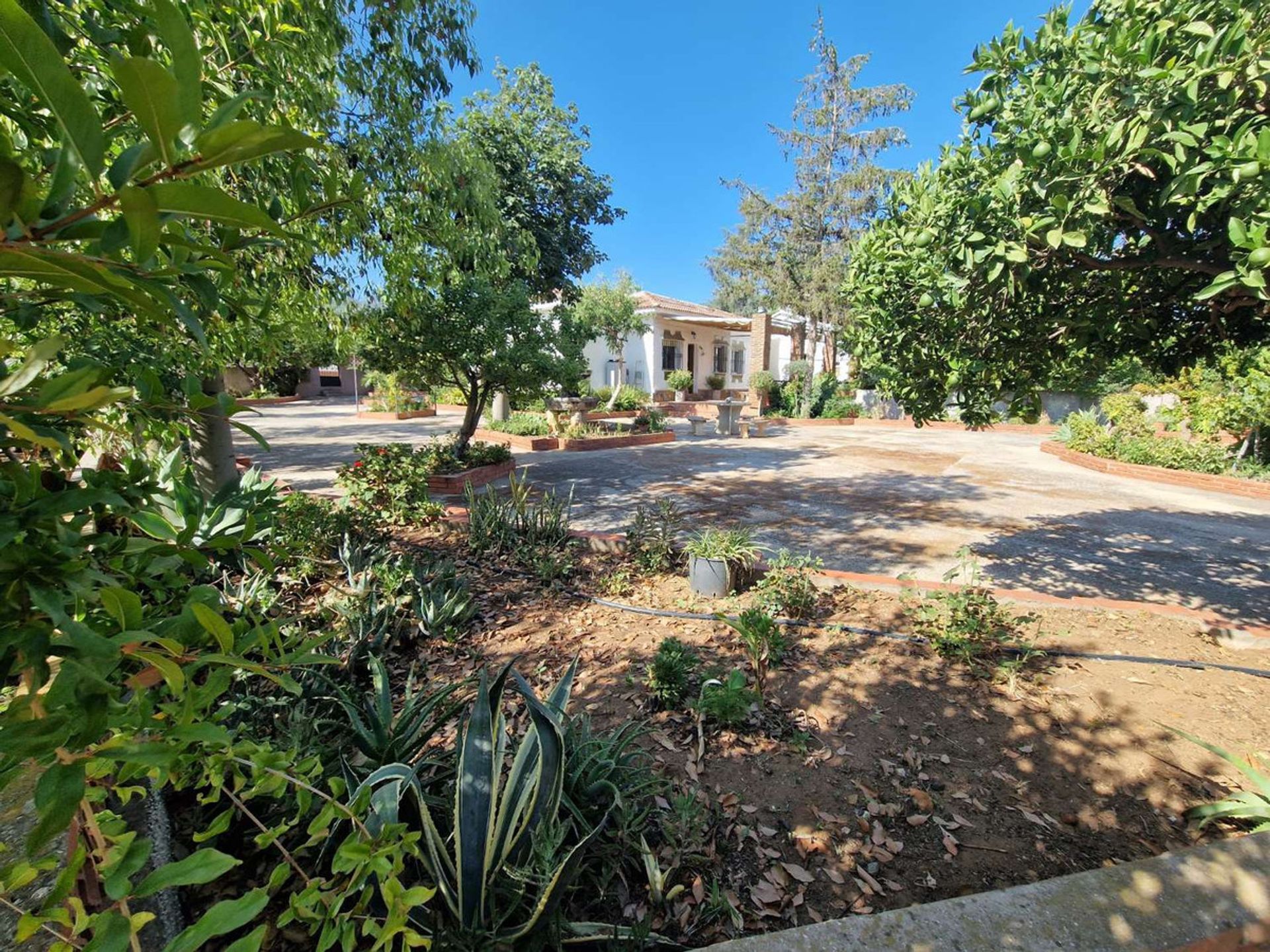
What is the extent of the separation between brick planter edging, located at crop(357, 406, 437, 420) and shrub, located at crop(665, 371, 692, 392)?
9.79 metres

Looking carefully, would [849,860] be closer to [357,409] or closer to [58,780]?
[58,780]

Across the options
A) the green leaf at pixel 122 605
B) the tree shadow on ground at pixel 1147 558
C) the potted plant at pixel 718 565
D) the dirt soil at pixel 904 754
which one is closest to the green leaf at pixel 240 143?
the green leaf at pixel 122 605

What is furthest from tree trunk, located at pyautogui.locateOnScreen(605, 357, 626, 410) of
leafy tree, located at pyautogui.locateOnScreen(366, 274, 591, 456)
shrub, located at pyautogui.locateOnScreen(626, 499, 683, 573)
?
shrub, located at pyautogui.locateOnScreen(626, 499, 683, 573)

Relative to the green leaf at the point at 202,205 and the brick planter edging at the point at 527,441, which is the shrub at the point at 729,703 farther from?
the brick planter edging at the point at 527,441

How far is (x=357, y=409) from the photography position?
22969 mm

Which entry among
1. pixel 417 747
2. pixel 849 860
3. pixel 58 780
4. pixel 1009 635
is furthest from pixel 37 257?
pixel 1009 635

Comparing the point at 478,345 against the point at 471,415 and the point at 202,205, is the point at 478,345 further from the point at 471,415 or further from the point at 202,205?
the point at 202,205

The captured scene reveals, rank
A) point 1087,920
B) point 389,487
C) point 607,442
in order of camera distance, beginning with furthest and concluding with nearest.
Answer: point 607,442 → point 389,487 → point 1087,920

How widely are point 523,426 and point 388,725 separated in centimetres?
1220

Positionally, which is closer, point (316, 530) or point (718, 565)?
point (718, 565)

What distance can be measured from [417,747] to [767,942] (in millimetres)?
1399

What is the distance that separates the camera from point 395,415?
20781mm

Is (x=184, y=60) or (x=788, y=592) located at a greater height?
(x=184, y=60)

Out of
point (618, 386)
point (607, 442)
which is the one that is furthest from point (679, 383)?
point (607, 442)
